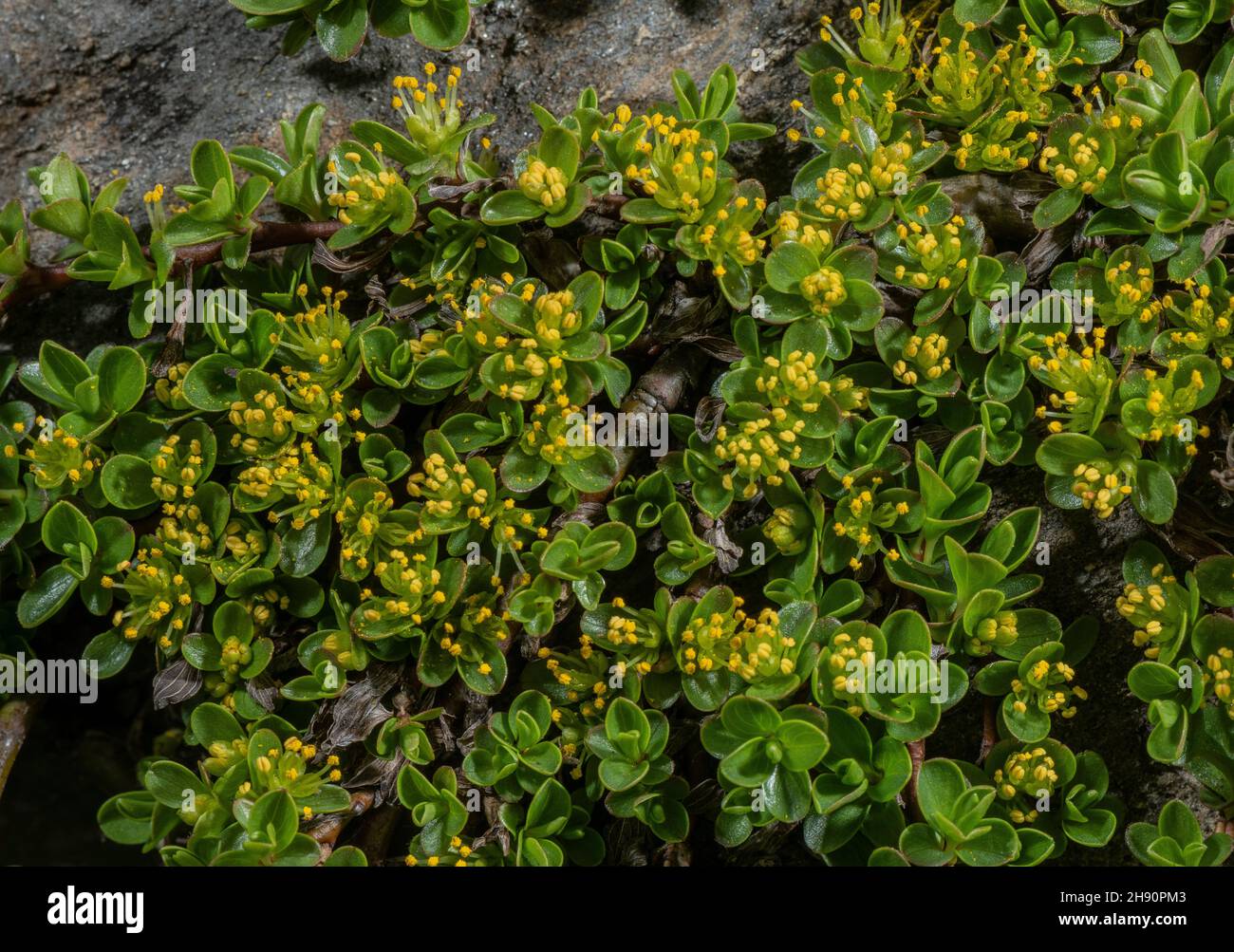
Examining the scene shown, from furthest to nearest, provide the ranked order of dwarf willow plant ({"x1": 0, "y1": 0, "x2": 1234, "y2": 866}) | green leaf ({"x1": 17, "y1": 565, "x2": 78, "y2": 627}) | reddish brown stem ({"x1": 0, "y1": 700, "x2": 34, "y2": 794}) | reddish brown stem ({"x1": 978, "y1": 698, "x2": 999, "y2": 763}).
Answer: reddish brown stem ({"x1": 0, "y1": 700, "x2": 34, "y2": 794}) < green leaf ({"x1": 17, "y1": 565, "x2": 78, "y2": 627}) < reddish brown stem ({"x1": 978, "y1": 698, "x2": 999, "y2": 763}) < dwarf willow plant ({"x1": 0, "y1": 0, "x2": 1234, "y2": 866})

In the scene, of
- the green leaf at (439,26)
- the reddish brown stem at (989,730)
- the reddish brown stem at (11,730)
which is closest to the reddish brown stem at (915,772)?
the reddish brown stem at (989,730)

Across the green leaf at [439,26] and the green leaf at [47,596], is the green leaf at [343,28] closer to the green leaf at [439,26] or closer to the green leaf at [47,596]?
the green leaf at [439,26]

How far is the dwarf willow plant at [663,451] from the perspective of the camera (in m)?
2.28

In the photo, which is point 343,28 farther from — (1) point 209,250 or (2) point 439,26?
(1) point 209,250

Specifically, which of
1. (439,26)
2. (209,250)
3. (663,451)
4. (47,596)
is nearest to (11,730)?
(47,596)

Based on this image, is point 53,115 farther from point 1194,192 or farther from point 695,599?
point 1194,192

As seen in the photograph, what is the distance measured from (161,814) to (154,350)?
3.79 ft

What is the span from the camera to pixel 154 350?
8.61ft

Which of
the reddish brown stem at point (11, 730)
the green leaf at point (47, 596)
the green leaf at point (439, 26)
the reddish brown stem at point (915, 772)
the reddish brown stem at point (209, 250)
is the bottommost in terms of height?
the reddish brown stem at point (915, 772)

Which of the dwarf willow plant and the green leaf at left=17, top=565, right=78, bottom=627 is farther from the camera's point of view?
the green leaf at left=17, top=565, right=78, bottom=627

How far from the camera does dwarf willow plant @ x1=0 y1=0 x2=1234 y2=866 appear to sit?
89.7 inches

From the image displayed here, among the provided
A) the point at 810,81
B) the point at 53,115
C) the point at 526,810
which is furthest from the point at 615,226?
the point at 53,115

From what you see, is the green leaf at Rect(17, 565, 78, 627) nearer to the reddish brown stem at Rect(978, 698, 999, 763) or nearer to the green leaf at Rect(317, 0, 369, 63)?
the green leaf at Rect(317, 0, 369, 63)

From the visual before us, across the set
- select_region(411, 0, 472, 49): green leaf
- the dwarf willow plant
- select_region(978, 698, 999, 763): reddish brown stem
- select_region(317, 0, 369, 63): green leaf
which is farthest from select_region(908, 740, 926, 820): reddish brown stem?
select_region(317, 0, 369, 63): green leaf
